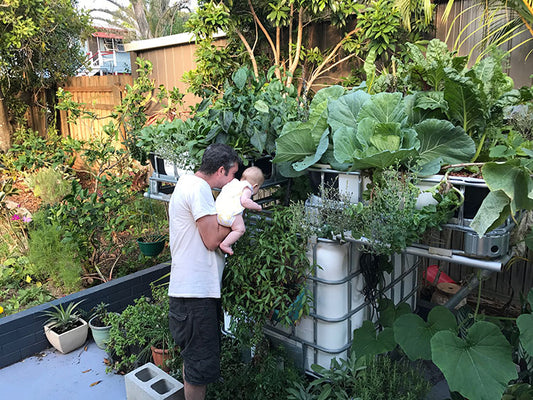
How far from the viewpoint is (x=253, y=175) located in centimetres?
220

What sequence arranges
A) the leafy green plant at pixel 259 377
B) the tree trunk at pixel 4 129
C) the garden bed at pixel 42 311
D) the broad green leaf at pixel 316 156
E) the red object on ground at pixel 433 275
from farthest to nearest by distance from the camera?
the tree trunk at pixel 4 129 → the red object on ground at pixel 433 275 → the garden bed at pixel 42 311 → the leafy green plant at pixel 259 377 → the broad green leaf at pixel 316 156

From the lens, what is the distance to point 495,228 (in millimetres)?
1554

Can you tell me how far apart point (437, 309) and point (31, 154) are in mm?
3765

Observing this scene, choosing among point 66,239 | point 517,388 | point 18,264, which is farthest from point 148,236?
point 517,388

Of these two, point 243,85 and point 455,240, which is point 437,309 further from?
point 243,85

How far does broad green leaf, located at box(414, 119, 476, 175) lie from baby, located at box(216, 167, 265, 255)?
807 millimetres

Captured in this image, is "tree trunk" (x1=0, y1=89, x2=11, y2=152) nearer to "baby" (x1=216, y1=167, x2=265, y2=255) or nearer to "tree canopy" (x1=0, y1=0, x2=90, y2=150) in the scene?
"tree canopy" (x1=0, y1=0, x2=90, y2=150)

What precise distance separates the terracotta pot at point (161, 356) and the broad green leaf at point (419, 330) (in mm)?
1451

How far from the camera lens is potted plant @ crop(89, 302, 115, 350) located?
10.3 feet

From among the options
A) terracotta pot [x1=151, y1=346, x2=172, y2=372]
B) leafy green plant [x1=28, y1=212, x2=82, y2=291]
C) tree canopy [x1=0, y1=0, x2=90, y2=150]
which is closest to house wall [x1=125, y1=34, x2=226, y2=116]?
tree canopy [x1=0, y1=0, x2=90, y2=150]

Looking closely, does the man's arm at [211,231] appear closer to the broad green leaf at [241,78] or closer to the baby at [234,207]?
the baby at [234,207]

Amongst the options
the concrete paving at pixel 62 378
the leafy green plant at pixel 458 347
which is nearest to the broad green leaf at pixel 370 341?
the leafy green plant at pixel 458 347

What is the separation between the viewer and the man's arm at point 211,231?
2.08 m

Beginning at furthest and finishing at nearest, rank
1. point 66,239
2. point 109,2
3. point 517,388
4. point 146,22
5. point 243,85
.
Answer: point 109,2 → point 146,22 → point 66,239 → point 243,85 → point 517,388
